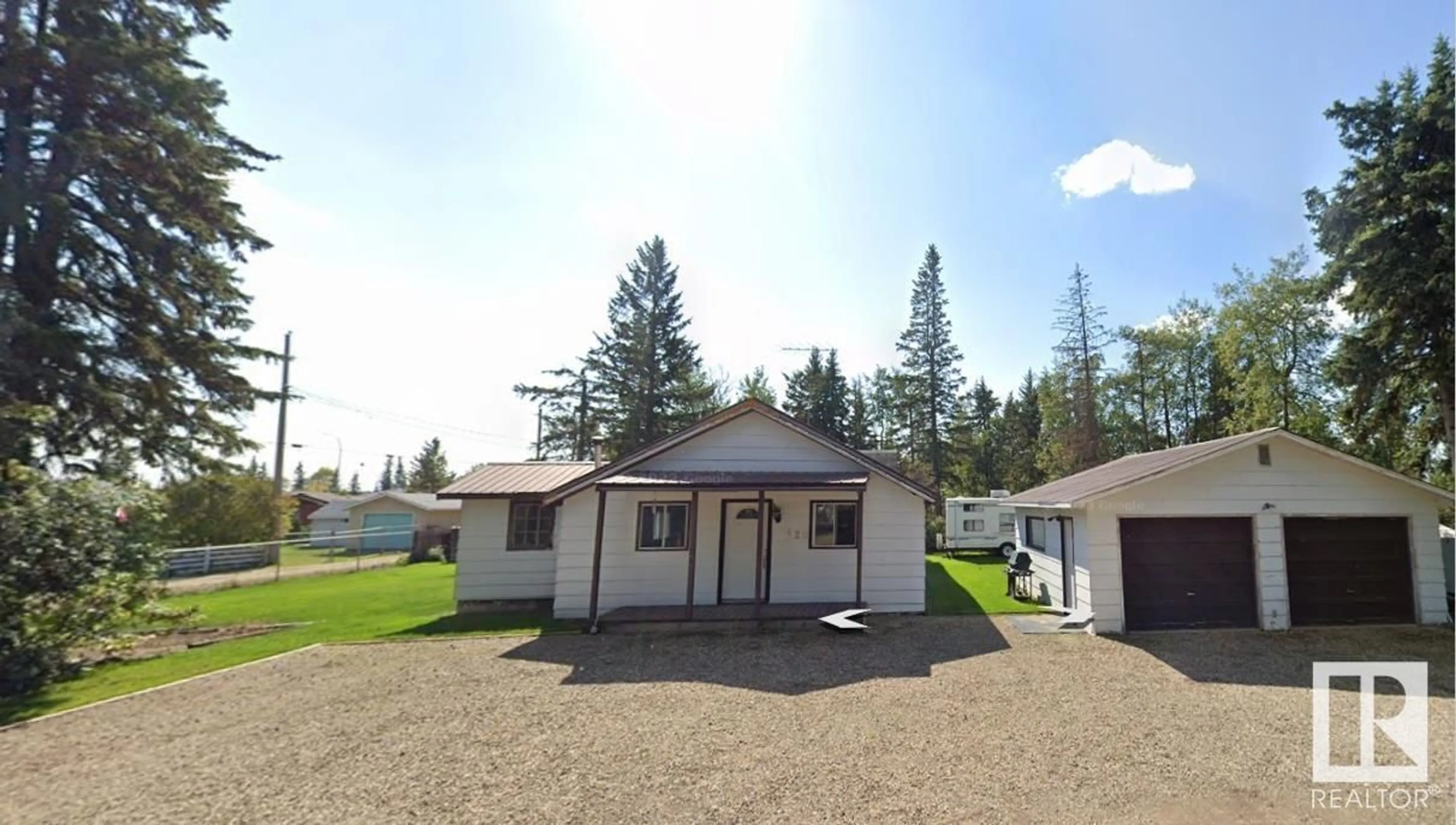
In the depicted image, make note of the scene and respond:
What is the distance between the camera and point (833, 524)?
443 inches

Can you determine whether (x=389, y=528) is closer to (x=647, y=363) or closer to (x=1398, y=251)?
(x=647, y=363)

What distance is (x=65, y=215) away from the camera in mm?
9906

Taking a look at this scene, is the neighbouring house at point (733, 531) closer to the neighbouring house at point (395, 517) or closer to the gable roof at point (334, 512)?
the neighbouring house at point (395, 517)

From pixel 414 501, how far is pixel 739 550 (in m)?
28.5

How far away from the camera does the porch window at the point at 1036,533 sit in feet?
43.5

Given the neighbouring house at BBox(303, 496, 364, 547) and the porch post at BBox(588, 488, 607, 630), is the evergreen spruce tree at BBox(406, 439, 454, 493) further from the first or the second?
the porch post at BBox(588, 488, 607, 630)

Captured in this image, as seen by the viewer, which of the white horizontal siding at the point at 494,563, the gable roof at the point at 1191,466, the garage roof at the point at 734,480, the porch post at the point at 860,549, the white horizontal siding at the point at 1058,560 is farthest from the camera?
the white horizontal siding at the point at 494,563

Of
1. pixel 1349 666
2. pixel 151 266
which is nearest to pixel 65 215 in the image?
pixel 151 266

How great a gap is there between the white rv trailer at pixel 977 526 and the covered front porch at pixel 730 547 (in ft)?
43.9

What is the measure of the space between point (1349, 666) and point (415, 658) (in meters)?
13.7

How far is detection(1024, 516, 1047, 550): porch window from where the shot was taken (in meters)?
13.2

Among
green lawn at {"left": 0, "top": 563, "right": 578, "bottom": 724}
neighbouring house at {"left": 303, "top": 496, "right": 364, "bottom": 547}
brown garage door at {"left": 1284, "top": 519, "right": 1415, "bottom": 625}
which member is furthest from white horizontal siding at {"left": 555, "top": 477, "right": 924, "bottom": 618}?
neighbouring house at {"left": 303, "top": 496, "right": 364, "bottom": 547}

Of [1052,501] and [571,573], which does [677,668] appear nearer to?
[571,573]

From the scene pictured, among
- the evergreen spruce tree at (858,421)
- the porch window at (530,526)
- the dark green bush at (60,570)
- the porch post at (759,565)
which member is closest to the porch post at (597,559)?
the porch window at (530,526)
